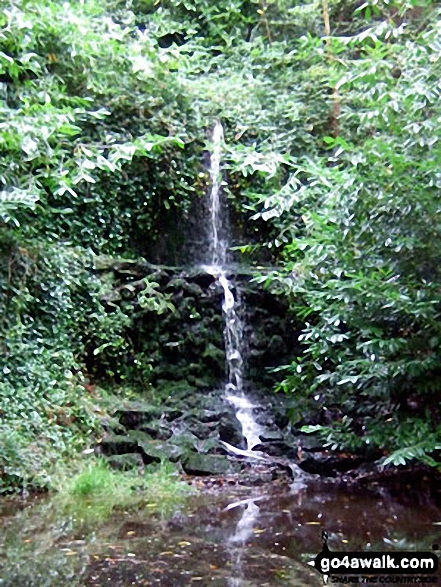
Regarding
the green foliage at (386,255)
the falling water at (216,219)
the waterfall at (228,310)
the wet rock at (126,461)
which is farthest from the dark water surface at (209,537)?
the falling water at (216,219)

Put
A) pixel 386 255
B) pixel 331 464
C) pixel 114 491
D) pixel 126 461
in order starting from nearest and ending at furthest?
1. pixel 386 255
2. pixel 114 491
3. pixel 126 461
4. pixel 331 464

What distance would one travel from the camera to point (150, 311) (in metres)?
9.08

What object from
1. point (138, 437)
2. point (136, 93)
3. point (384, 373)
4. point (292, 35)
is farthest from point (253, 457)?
point (292, 35)

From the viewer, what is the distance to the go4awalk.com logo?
138 inches

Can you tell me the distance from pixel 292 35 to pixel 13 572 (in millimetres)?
11791

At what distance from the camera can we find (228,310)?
952 centimetres

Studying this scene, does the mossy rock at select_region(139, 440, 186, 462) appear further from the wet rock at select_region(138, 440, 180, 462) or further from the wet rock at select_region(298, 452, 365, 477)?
the wet rock at select_region(298, 452, 365, 477)

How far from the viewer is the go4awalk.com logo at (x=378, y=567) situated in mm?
3508

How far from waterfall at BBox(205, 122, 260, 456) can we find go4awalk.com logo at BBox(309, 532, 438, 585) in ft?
12.7

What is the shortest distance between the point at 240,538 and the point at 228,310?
524 centimetres

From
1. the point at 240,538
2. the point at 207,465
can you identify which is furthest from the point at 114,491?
the point at 240,538

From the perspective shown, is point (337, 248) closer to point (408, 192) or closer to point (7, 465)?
point (408, 192)

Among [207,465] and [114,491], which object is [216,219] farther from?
[114,491]

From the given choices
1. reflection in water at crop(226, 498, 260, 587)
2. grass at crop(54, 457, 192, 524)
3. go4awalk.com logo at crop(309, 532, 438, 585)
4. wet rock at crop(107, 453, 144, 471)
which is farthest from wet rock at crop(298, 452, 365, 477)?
go4awalk.com logo at crop(309, 532, 438, 585)
